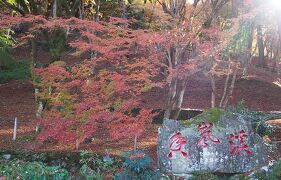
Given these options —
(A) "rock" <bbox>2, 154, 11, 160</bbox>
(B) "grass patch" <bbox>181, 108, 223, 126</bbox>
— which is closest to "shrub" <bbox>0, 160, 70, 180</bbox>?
(A) "rock" <bbox>2, 154, 11, 160</bbox>

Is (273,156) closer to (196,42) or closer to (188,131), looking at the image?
(188,131)

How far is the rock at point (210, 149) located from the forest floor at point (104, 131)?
7.76ft

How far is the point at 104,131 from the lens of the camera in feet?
41.8

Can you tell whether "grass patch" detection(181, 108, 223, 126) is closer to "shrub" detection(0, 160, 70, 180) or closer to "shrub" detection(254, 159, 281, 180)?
"shrub" detection(254, 159, 281, 180)

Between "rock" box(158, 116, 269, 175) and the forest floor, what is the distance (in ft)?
7.76

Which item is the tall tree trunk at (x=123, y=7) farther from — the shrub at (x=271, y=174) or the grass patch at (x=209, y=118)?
the shrub at (x=271, y=174)

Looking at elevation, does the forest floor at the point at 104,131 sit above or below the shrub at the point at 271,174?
below

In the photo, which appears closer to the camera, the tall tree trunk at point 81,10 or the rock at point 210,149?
the rock at point 210,149

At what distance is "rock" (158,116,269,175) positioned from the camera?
759 centimetres

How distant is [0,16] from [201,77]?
13047 mm

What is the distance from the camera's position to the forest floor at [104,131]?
11.0 m

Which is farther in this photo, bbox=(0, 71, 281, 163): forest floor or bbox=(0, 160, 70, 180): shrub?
bbox=(0, 71, 281, 163): forest floor

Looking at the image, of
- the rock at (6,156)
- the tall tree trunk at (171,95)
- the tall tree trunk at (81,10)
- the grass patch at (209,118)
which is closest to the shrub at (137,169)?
the grass patch at (209,118)

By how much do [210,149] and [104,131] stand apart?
5.81m
